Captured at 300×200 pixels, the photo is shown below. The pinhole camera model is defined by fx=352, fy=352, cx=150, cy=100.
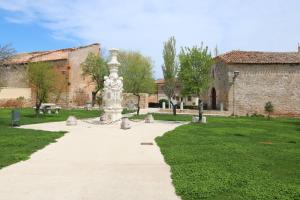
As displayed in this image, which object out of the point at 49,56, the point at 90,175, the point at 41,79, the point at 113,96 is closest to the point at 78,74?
the point at 49,56

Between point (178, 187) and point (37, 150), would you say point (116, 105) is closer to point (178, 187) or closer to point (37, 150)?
point (37, 150)

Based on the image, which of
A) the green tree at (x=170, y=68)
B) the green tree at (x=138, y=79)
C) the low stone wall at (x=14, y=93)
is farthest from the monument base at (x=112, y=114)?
the low stone wall at (x=14, y=93)

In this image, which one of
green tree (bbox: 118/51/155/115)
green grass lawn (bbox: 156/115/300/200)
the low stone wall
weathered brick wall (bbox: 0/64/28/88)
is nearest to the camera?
green grass lawn (bbox: 156/115/300/200)

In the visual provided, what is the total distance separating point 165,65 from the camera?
38844 millimetres

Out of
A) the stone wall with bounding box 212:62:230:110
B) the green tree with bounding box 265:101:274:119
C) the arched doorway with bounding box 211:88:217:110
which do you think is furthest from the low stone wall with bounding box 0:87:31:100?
the green tree with bounding box 265:101:274:119

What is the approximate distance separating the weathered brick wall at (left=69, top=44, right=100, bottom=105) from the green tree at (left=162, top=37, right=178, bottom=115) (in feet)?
39.2

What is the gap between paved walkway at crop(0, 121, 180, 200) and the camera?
6348mm

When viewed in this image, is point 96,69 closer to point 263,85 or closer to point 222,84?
point 222,84

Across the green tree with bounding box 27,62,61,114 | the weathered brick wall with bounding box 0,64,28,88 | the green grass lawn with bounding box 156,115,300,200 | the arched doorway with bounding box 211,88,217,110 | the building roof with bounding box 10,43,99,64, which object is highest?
the building roof with bounding box 10,43,99,64

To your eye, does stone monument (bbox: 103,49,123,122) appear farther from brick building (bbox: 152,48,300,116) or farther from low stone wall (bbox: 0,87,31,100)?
low stone wall (bbox: 0,87,31,100)

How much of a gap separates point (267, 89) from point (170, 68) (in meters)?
10.4

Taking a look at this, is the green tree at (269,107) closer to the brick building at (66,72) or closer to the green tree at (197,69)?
the green tree at (197,69)

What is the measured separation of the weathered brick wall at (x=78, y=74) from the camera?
44.0 m

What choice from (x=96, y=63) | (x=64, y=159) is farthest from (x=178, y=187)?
(x=96, y=63)
